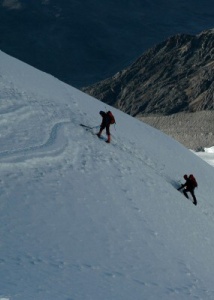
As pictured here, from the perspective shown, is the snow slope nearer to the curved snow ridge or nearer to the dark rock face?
the curved snow ridge

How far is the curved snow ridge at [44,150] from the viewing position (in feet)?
64.3

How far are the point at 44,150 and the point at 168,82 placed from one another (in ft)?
432

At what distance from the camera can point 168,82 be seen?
152m

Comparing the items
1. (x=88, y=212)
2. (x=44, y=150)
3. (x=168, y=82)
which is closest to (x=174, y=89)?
(x=168, y=82)

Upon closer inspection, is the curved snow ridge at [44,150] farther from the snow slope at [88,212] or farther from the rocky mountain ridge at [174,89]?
the rocky mountain ridge at [174,89]

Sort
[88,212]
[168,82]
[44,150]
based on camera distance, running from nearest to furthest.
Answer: [88,212] → [44,150] → [168,82]

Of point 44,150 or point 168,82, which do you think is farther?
point 168,82

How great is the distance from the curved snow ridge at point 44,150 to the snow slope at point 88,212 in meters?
0.04

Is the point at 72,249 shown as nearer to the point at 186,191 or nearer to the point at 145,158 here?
the point at 186,191

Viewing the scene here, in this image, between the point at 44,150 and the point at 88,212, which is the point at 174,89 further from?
the point at 88,212

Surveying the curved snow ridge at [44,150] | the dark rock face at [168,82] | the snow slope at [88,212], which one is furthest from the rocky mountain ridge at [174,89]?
the curved snow ridge at [44,150]

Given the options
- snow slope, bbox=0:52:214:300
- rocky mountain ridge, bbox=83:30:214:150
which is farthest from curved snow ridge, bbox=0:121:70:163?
rocky mountain ridge, bbox=83:30:214:150

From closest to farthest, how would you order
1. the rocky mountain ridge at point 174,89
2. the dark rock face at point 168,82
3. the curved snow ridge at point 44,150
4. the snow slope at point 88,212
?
the snow slope at point 88,212, the curved snow ridge at point 44,150, the rocky mountain ridge at point 174,89, the dark rock face at point 168,82

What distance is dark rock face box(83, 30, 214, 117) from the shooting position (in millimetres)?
137250
